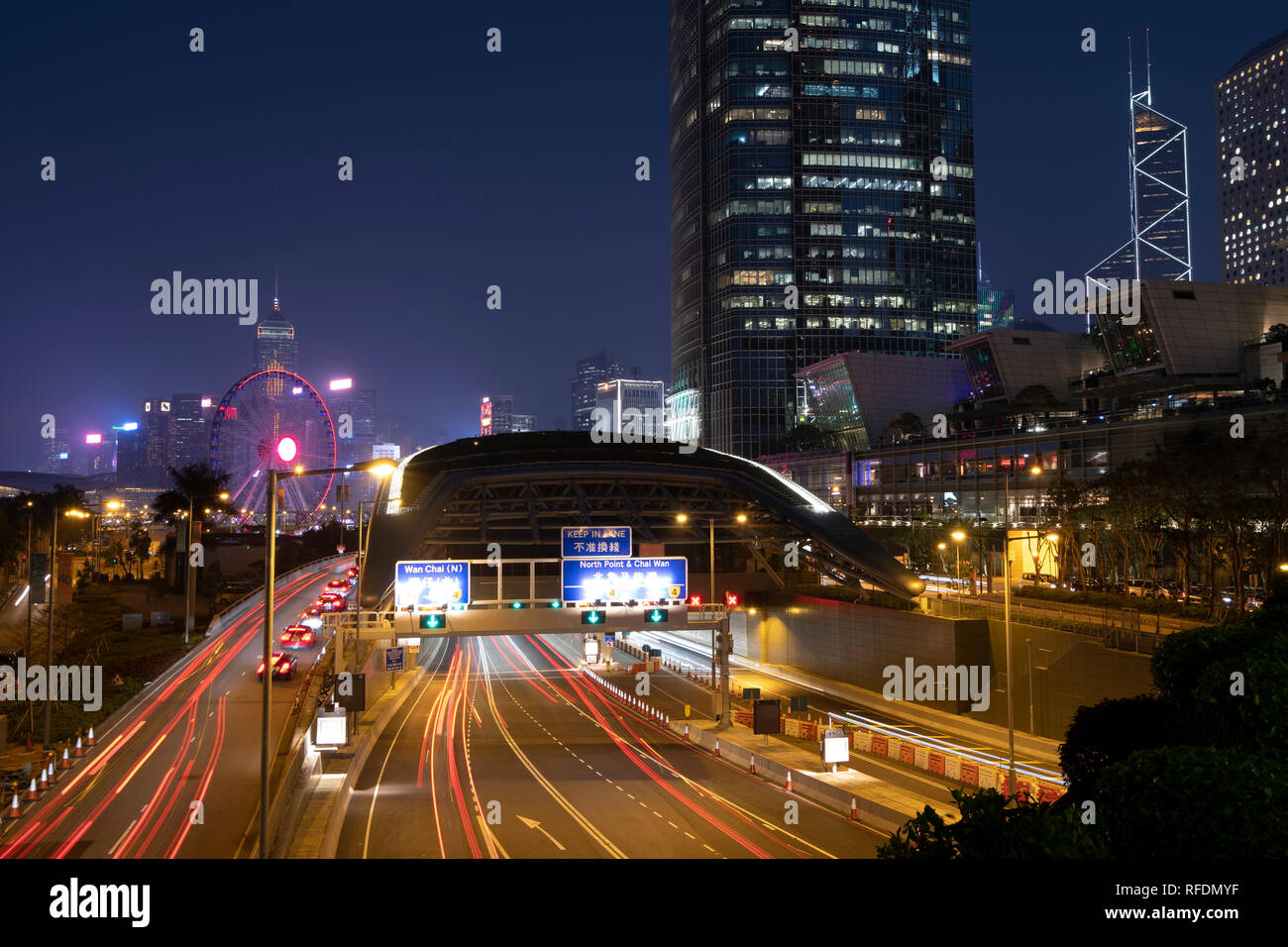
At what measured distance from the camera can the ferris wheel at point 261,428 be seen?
312ft

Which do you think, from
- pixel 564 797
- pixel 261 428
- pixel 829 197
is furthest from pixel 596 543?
pixel 829 197

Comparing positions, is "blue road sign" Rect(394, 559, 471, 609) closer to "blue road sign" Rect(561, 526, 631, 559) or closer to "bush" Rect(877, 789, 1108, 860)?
"blue road sign" Rect(561, 526, 631, 559)

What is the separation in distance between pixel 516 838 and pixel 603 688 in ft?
112

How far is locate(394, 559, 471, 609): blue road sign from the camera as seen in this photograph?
3847 centimetres

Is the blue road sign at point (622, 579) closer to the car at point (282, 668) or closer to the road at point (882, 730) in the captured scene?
the road at point (882, 730)

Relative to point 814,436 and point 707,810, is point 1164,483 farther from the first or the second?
point 814,436

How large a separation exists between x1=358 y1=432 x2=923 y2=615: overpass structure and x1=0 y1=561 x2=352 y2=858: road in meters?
8.73

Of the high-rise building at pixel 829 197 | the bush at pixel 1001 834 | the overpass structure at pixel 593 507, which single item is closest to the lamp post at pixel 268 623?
the bush at pixel 1001 834

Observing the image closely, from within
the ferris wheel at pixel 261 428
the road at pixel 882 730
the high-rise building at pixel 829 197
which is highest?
the high-rise building at pixel 829 197

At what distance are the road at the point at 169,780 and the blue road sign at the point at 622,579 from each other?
14.0m

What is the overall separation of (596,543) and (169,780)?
18.0 m

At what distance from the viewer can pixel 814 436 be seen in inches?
5694

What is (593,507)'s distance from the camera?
77.6 meters
